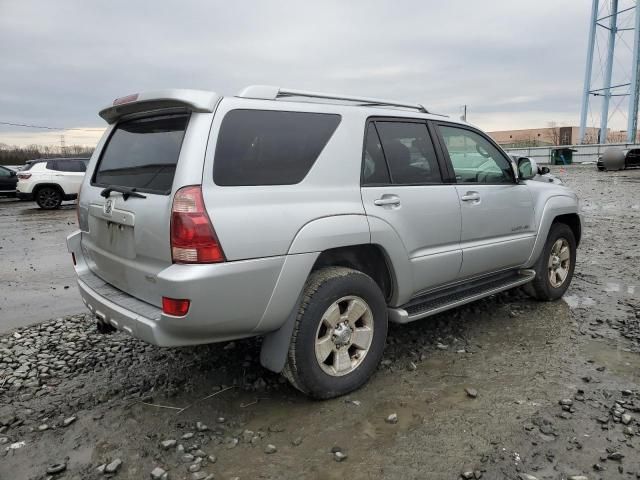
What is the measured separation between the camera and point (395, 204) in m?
3.41

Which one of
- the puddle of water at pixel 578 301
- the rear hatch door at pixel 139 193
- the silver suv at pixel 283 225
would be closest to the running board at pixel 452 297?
the silver suv at pixel 283 225

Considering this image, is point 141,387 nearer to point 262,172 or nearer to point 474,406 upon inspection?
point 262,172

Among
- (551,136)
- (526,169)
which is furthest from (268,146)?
(551,136)

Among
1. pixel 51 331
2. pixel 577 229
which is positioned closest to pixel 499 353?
pixel 577 229

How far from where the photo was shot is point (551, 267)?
5.05 m

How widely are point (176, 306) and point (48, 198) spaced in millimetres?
16680

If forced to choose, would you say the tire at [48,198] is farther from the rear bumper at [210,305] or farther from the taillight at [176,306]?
the taillight at [176,306]

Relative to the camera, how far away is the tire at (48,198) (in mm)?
16703

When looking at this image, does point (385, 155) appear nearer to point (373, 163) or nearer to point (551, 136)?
point (373, 163)

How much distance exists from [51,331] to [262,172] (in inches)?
117

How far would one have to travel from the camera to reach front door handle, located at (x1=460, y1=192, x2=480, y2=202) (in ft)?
12.9

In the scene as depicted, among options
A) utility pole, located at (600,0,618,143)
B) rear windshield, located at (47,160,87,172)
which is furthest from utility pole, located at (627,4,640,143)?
rear windshield, located at (47,160,87,172)

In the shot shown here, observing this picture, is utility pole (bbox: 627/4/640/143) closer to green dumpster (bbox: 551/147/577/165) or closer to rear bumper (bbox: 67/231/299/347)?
green dumpster (bbox: 551/147/577/165)

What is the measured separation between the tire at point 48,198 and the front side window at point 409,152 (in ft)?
53.6
